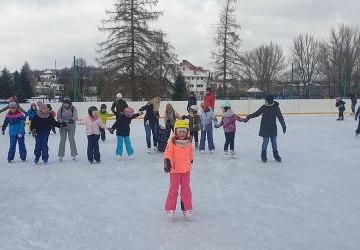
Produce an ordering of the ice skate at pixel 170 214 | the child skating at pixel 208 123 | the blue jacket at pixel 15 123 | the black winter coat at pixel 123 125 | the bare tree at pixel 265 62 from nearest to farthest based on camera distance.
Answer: the ice skate at pixel 170 214, the blue jacket at pixel 15 123, the black winter coat at pixel 123 125, the child skating at pixel 208 123, the bare tree at pixel 265 62

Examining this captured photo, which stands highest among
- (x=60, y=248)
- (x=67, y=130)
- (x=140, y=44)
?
(x=140, y=44)

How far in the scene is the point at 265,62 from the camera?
63.6 meters

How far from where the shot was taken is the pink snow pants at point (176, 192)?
514 cm

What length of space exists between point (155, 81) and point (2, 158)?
85.9ft

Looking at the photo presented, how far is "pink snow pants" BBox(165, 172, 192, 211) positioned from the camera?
514cm

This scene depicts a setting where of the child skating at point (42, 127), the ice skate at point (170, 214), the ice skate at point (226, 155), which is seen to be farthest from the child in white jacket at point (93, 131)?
the ice skate at point (170, 214)

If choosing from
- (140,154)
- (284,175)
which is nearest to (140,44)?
(140,154)

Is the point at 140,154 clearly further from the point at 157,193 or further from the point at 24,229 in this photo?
the point at 24,229

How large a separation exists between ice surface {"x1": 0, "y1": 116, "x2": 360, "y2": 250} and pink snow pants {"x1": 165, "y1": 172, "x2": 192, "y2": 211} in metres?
0.19

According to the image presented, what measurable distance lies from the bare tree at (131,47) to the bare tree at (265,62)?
2860cm

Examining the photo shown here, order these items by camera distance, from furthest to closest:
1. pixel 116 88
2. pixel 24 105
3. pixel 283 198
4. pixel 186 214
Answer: pixel 116 88 < pixel 24 105 < pixel 283 198 < pixel 186 214

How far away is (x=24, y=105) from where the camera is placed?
22.9 meters

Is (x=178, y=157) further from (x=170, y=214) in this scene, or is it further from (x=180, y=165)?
(x=170, y=214)

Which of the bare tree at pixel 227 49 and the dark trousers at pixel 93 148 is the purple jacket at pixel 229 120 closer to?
the dark trousers at pixel 93 148
